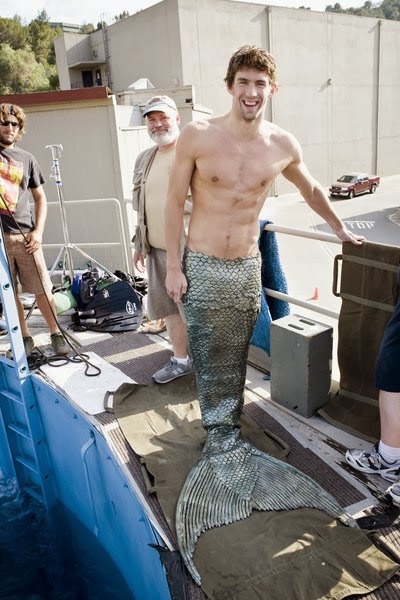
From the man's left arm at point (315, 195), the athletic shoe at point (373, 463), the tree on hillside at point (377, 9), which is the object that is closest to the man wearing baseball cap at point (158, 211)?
the man's left arm at point (315, 195)

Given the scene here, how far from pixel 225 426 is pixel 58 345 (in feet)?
6.22

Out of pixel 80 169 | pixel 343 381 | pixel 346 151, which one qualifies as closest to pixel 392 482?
pixel 343 381

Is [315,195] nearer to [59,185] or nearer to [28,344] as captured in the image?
[28,344]

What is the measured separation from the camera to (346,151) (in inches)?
1284

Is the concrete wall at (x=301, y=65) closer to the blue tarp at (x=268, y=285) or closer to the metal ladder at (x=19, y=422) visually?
the blue tarp at (x=268, y=285)

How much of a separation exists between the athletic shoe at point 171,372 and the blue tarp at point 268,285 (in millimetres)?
557

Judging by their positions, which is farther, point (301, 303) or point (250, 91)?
point (301, 303)

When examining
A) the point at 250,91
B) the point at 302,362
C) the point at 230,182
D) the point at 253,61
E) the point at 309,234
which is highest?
the point at 253,61

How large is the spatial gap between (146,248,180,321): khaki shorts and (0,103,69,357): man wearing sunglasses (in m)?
1.00

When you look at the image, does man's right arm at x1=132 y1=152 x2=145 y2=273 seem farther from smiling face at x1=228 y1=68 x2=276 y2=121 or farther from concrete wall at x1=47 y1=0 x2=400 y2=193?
concrete wall at x1=47 y1=0 x2=400 y2=193

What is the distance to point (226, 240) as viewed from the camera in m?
2.47

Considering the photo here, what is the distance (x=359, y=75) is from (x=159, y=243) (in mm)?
34110

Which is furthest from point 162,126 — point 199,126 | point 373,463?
point 373,463

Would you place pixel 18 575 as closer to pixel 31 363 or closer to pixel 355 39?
pixel 31 363
